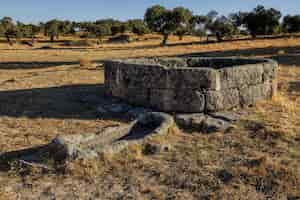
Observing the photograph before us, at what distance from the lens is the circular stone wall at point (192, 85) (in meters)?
7.75

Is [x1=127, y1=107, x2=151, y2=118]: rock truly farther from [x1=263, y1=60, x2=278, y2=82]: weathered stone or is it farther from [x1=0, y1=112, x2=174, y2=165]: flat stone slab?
[x1=263, y1=60, x2=278, y2=82]: weathered stone

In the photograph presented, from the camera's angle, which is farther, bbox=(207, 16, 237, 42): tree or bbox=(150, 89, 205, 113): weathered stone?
bbox=(207, 16, 237, 42): tree

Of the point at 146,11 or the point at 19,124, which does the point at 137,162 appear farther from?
the point at 146,11

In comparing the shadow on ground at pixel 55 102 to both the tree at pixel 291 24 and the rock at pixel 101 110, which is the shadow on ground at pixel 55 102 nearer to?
the rock at pixel 101 110

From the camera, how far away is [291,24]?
52.5 metres

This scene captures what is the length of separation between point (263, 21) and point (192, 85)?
44.2 metres

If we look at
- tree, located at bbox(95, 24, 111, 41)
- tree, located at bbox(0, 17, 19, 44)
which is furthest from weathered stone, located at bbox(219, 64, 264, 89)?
tree, located at bbox(95, 24, 111, 41)

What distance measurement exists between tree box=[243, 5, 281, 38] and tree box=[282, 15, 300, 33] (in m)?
3.98

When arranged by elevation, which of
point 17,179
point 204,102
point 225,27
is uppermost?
point 225,27

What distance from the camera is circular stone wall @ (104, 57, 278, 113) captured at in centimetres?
775

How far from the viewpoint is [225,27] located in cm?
4659

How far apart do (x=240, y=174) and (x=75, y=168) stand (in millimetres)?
2331

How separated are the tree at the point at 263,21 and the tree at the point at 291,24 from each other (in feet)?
13.1

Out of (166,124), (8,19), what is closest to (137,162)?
(166,124)
